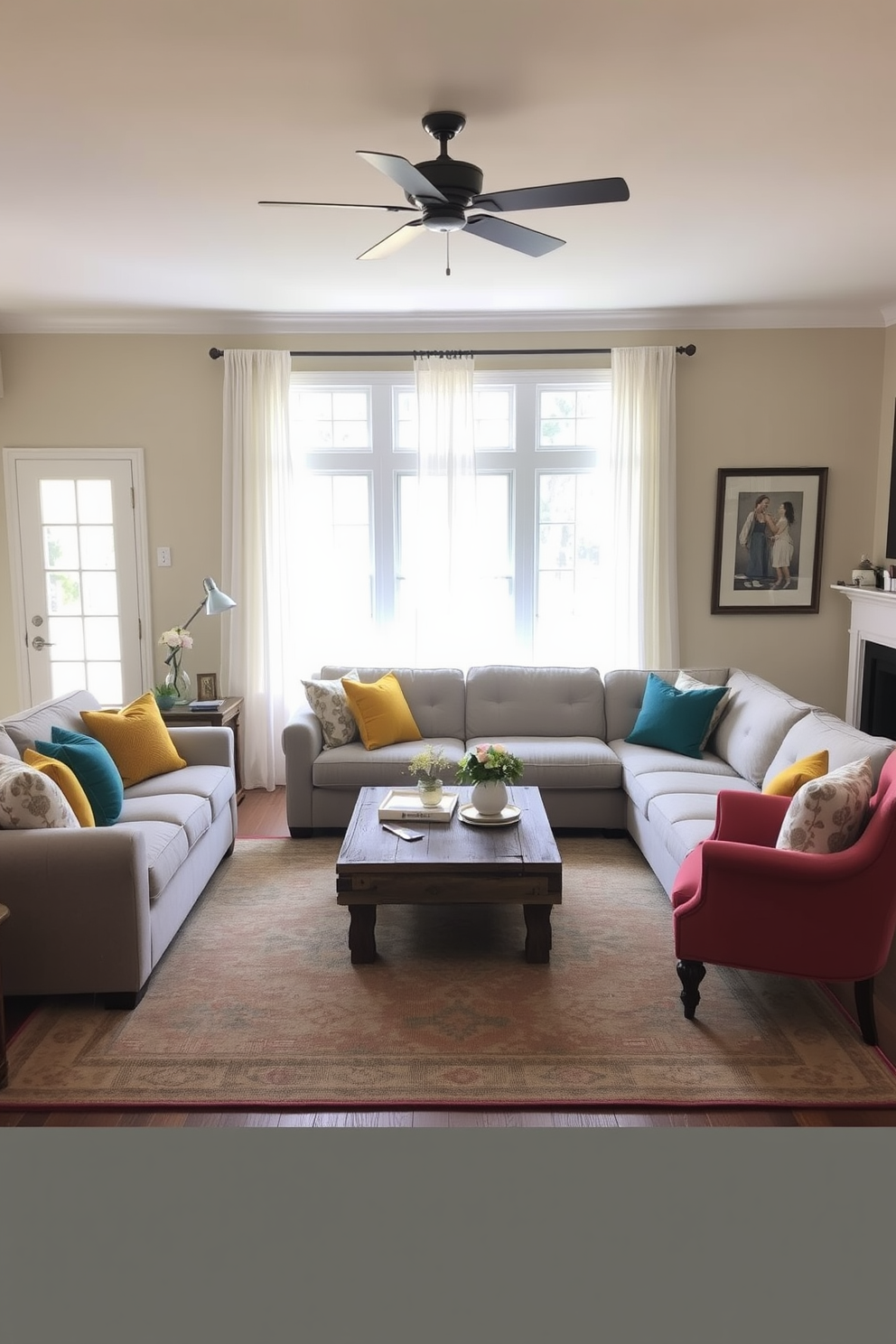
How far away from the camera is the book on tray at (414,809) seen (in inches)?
144

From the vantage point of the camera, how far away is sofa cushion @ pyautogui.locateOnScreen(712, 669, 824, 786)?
400cm

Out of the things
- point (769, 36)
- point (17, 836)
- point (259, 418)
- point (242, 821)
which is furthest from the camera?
point (259, 418)

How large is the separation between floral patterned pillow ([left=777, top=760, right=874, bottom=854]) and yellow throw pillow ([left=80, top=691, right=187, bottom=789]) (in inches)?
103

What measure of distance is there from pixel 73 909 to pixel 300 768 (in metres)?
1.74

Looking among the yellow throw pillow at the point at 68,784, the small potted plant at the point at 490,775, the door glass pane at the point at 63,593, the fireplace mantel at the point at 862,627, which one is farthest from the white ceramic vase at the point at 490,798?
the door glass pane at the point at 63,593

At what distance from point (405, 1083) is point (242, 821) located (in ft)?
8.56

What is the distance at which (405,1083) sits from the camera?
253 cm

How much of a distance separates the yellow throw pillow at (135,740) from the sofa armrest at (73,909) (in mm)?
1078

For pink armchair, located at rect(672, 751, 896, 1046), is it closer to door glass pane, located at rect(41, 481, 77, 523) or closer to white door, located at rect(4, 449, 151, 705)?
white door, located at rect(4, 449, 151, 705)

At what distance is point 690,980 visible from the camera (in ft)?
9.35

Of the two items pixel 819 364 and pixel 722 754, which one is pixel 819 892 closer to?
pixel 722 754

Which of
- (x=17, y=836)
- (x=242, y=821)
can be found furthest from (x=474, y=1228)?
(x=242, y=821)

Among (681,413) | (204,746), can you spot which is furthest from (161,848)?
(681,413)

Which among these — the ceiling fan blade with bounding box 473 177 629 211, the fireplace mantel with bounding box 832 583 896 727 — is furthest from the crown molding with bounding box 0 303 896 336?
the ceiling fan blade with bounding box 473 177 629 211
